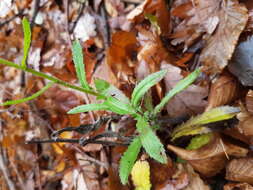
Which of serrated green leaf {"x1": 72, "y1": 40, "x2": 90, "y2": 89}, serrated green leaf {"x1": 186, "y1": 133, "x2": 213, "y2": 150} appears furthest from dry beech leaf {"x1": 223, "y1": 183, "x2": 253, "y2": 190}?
serrated green leaf {"x1": 72, "y1": 40, "x2": 90, "y2": 89}

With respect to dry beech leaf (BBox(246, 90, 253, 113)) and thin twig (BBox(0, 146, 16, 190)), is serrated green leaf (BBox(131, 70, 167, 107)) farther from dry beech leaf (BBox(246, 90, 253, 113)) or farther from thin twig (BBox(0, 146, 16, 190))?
thin twig (BBox(0, 146, 16, 190))

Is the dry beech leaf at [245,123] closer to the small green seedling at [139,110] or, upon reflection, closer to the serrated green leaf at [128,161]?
the small green seedling at [139,110]

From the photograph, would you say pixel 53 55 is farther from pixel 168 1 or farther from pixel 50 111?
pixel 168 1

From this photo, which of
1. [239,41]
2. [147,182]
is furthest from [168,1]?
[147,182]

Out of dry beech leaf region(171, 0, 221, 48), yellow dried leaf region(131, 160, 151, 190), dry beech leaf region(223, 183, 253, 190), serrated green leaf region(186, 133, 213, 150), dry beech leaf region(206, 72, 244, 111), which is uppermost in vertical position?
dry beech leaf region(171, 0, 221, 48)

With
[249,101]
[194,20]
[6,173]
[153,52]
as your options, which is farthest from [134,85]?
[6,173]

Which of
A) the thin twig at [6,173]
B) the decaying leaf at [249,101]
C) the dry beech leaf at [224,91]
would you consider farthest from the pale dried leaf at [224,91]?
the thin twig at [6,173]
